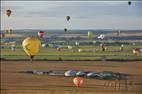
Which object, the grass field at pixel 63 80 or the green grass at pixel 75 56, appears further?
the green grass at pixel 75 56

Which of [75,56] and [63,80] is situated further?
[75,56]

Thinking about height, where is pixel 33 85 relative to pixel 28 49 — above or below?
below

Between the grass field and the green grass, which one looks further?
the green grass

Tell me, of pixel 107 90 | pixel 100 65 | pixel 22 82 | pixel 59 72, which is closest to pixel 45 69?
pixel 59 72

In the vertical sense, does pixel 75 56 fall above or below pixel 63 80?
above

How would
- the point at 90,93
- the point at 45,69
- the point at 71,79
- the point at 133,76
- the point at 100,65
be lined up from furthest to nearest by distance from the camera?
the point at 100,65 < the point at 45,69 < the point at 133,76 < the point at 71,79 < the point at 90,93

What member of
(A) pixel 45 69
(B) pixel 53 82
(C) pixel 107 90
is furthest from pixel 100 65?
(C) pixel 107 90

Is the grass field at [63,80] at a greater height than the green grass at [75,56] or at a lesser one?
lesser

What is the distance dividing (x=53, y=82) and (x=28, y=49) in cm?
523

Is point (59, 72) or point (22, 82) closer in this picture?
point (22, 82)

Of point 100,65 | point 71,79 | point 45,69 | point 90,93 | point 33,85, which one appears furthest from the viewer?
point 100,65

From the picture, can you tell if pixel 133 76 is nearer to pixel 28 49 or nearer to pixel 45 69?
pixel 45 69

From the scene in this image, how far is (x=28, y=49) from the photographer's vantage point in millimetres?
28469

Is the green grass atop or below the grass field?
atop
